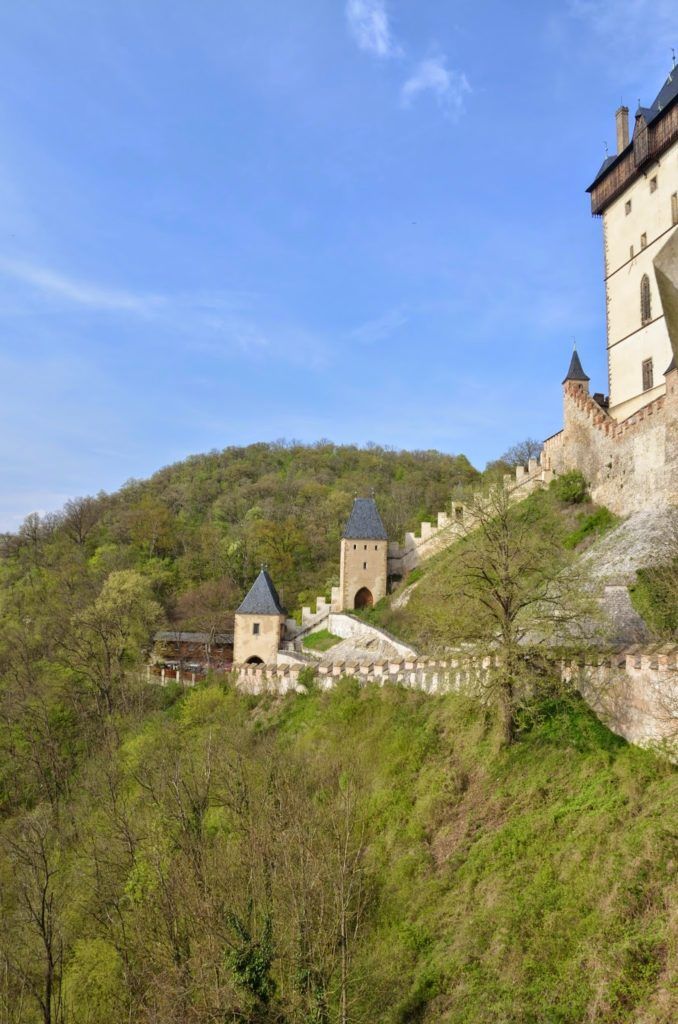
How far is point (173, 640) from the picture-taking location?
43844 mm

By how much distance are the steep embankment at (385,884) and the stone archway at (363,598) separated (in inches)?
686

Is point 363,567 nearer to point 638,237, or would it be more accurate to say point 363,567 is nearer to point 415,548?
point 415,548

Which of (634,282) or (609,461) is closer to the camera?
(609,461)

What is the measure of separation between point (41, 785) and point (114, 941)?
17377mm

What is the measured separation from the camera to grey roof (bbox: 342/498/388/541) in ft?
134

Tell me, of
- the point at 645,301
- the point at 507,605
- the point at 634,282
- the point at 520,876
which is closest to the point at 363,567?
the point at 645,301

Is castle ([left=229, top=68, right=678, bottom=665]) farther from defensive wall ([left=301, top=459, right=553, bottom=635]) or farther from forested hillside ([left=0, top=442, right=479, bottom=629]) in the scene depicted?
forested hillside ([left=0, top=442, right=479, bottom=629])

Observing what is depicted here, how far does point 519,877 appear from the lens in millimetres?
12859

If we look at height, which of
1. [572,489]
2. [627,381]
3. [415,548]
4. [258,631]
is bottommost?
[258,631]

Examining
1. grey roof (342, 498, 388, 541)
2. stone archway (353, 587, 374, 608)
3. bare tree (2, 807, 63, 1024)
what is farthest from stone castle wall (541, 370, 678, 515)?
bare tree (2, 807, 63, 1024)

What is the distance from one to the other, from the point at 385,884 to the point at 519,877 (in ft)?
11.5

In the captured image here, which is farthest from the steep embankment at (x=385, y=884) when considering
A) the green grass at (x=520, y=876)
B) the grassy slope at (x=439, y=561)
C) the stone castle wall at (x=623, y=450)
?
the stone castle wall at (x=623, y=450)

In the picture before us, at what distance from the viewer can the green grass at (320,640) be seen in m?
36.4

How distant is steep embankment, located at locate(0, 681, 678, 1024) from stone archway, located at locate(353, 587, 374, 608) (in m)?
17.4
